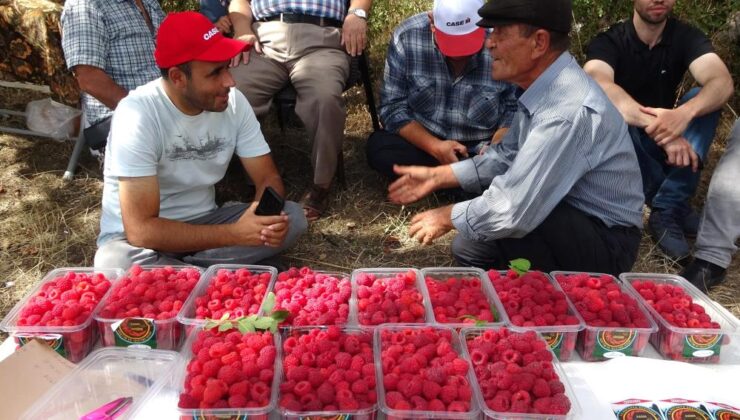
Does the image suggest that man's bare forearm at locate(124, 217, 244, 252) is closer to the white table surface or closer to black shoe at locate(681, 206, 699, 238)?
the white table surface

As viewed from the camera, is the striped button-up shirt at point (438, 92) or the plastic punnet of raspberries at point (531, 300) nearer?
the plastic punnet of raspberries at point (531, 300)

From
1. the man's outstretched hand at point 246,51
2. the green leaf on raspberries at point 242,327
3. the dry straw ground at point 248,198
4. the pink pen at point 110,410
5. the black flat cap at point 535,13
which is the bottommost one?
the dry straw ground at point 248,198

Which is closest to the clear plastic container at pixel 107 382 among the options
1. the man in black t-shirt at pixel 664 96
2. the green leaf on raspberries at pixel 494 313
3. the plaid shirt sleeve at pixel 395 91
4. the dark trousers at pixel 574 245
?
the green leaf on raspberries at pixel 494 313

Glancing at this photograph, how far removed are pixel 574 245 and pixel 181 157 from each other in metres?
1.51

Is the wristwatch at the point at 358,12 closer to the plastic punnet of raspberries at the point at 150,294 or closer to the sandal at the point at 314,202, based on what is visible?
the sandal at the point at 314,202

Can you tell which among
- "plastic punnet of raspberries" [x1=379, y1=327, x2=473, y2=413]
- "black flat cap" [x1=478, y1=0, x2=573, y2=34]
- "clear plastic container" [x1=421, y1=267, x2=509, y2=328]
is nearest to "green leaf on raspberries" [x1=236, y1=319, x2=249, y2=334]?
"plastic punnet of raspberries" [x1=379, y1=327, x2=473, y2=413]

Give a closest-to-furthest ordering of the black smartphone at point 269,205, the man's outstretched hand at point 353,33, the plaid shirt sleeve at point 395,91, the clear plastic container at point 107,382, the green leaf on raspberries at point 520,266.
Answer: the clear plastic container at point 107,382 → the green leaf on raspberries at point 520,266 → the black smartphone at point 269,205 → the plaid shirt sleeve at point 395,91 → the man's outstretched hand at point 353,33

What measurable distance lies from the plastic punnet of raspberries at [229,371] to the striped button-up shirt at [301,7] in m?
2.26

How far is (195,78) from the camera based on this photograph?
6.79 ft

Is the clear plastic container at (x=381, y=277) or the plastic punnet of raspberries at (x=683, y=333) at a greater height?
the plastic punnet of raspberries at (x=683, y=333)

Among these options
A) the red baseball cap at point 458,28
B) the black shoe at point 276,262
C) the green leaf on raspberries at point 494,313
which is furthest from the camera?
the red baseball cap at point 458,28

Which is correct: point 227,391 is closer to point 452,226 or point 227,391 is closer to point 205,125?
point 452,226

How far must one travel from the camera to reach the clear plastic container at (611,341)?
1557 mm

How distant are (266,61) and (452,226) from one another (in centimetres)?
166
